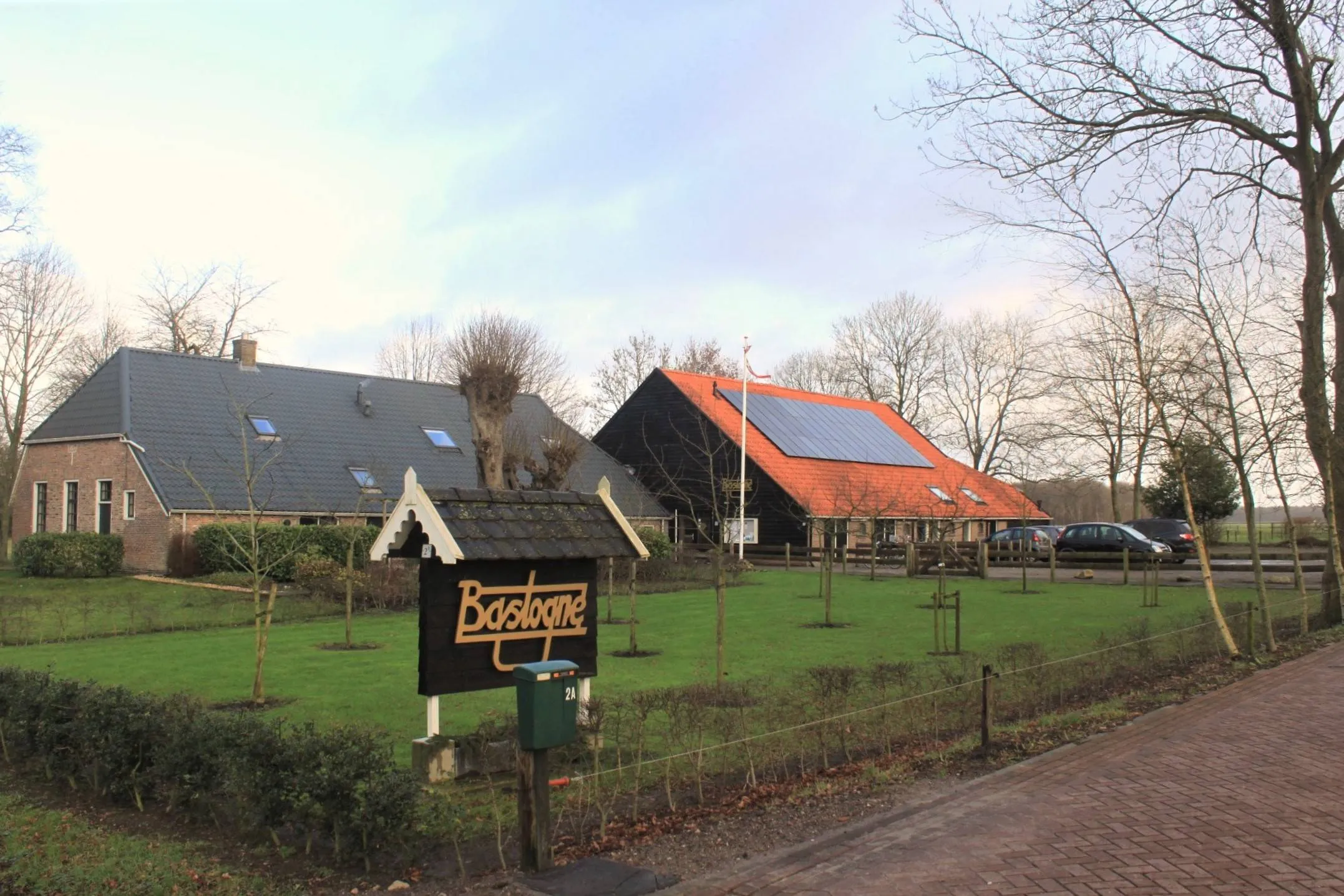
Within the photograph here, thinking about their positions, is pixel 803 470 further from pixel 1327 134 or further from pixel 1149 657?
pixel 1149 657

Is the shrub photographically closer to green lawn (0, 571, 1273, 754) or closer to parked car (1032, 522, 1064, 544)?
green lawn (0, 571, 1273, 754)

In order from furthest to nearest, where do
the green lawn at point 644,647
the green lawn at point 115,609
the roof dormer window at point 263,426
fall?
1. the roof dormer window at point 263,426
2. the green lawn at point 115,609
3. the green lawn at point 644,647

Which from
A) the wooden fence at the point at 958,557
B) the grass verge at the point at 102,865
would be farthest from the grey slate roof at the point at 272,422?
the grass verge at the point at 102,865

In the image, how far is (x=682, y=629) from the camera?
18.2 metres

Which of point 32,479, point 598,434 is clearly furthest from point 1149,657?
point 598,434

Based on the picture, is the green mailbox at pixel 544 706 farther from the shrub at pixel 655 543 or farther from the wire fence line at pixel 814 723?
the shrub at pixel 655 543

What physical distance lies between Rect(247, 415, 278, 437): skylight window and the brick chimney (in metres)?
2.90

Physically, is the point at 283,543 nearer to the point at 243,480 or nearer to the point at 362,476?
the point at 243,480

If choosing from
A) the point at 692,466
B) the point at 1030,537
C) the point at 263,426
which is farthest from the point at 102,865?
the point at 1030,537

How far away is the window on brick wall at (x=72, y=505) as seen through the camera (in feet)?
99.9

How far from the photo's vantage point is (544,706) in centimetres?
589

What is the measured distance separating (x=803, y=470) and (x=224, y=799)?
3568 centimetres

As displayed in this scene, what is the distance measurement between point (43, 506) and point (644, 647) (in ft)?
82.0

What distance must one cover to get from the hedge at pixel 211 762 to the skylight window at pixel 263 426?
77.6 feet
